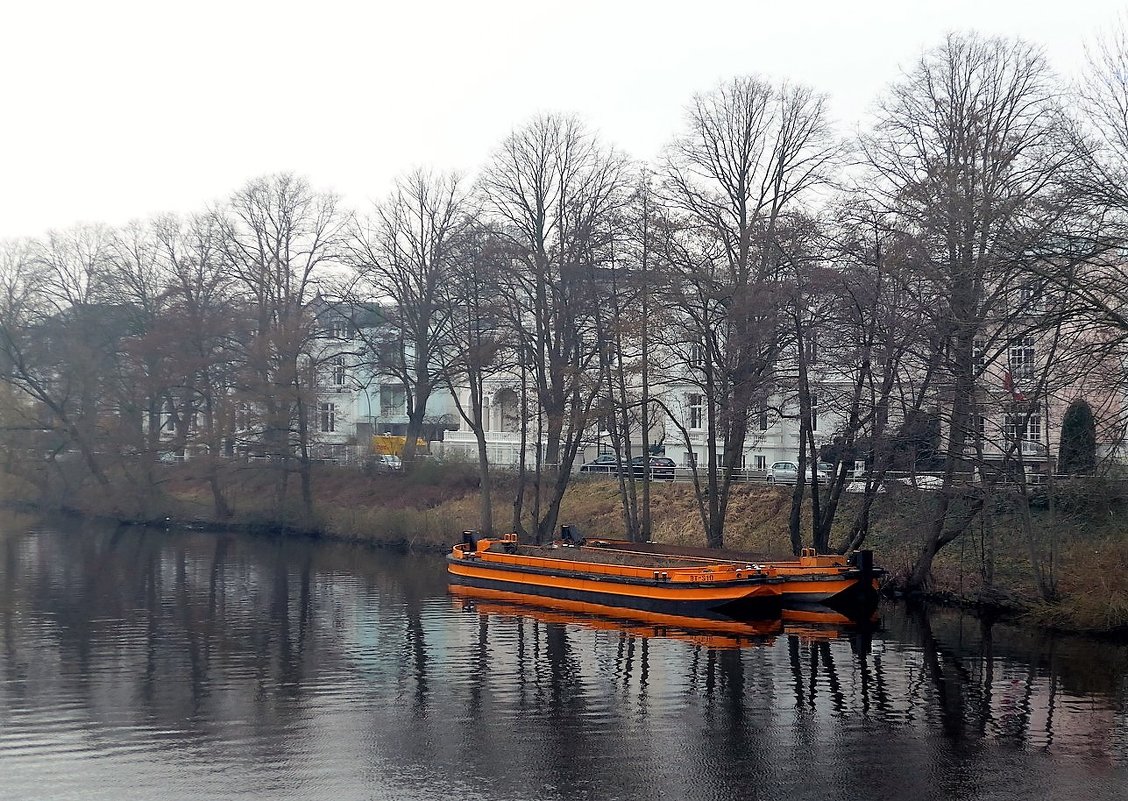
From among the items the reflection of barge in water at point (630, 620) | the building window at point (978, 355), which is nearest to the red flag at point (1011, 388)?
the building window at point (978, 355)

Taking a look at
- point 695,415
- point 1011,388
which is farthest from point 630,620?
point 695,415

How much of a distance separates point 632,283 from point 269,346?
19159 millimetres

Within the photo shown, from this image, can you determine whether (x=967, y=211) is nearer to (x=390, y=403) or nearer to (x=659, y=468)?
(x=659, y=468)

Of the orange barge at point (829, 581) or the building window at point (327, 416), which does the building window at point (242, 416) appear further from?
the orange barge at point (829, 581)

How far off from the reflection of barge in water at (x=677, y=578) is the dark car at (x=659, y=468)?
36.4 feet

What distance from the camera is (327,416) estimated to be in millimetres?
59156

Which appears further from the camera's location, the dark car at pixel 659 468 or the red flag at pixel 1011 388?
the dark car at pixel 659 468

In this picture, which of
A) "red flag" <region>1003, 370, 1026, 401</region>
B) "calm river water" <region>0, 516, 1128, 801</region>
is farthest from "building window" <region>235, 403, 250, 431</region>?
"red flag" <region>1003, 370, 1026, 401</region>

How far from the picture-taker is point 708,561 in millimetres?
32844

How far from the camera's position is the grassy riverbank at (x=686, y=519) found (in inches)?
1094

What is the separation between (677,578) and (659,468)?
18.5 m

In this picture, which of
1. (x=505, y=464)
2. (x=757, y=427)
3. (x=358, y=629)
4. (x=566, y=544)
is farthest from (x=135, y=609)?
(x=505, y=464)

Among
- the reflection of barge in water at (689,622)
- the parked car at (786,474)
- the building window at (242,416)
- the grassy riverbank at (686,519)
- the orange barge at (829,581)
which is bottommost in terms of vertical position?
the reflection of barge in water at (689,622)

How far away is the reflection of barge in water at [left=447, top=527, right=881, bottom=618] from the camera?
29125mm
